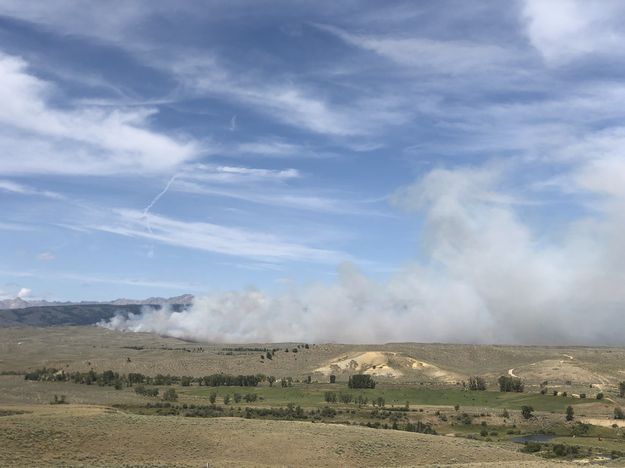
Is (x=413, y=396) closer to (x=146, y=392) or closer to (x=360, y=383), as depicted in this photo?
(x=360, y=383)

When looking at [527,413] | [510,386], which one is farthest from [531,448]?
[510,386]

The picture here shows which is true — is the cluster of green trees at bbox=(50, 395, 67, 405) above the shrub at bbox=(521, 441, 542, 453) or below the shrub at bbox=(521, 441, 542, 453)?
below

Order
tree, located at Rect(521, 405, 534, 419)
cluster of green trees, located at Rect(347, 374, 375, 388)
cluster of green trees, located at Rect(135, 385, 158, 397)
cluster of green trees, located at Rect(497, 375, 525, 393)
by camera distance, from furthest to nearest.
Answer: cluster of green trees, located at Rect(347, 374, 375, 388) → cluster of green trees, located at Rect(497, 375, 525, 393) → cluster of green trees, located at Rect(135, 385, 158, 397) → tree, located at Rect(521, 405, 534, 419)

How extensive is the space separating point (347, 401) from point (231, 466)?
325 feet

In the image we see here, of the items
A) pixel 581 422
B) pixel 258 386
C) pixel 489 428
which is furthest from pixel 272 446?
pixel 258 386

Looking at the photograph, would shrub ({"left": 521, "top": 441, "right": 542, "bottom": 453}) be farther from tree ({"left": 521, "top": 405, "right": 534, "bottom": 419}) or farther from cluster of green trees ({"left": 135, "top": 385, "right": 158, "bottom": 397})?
cluster of green trees ({"left": 135, "top": 385, "right": 158, "bottom": 397})

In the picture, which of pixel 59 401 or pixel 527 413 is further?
pixel 59 401

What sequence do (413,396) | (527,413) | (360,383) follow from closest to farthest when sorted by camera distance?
(527,413), (413,396), (360,383)

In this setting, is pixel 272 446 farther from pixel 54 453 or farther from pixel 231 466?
pixel 54 453

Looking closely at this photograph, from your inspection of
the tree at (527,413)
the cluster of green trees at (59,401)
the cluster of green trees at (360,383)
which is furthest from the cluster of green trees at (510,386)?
the cluster of green trees at (59,401)

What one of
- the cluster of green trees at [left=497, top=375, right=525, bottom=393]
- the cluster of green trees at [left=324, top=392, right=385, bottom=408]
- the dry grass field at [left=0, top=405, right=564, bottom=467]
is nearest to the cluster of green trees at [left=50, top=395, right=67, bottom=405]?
the dry grass field at [left=0, top=405, right=564, bottom=467]

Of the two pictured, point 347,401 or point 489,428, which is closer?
point 489,428

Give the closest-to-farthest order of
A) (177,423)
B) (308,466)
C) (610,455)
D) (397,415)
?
(308,466) → (177,423) → (610,455) → (397,415)

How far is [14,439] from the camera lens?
61344 mm
